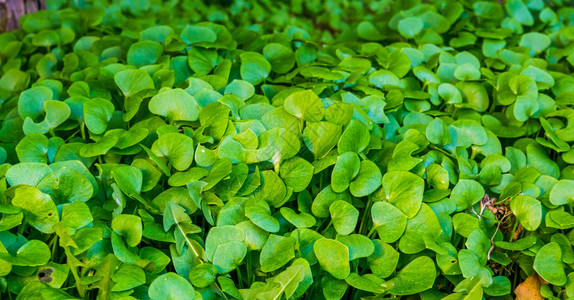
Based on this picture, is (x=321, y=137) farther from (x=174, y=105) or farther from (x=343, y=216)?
(x=174, y=105)

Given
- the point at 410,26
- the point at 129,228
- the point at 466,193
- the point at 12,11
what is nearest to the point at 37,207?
the point at 129,228

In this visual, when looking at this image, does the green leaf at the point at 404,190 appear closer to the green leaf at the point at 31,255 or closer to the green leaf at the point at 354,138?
the green leaf at the point at 354,138

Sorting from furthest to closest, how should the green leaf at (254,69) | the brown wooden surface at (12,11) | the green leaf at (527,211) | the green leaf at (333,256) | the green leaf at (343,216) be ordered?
the brown wooden surface at (12,11), the green leaf at (254,69), the green leaf at (527,211), the green leaf at (343,216), the green leaf at (333,256)

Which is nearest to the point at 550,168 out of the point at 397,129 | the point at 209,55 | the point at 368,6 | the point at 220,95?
the point at 397,129

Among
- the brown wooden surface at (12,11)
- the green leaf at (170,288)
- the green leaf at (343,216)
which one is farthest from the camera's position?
the brown wooden surface at (12,11)

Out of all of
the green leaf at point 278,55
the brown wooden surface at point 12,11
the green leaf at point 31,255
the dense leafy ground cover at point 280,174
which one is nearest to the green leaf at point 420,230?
the dense leafy ground cover at point 280,174
